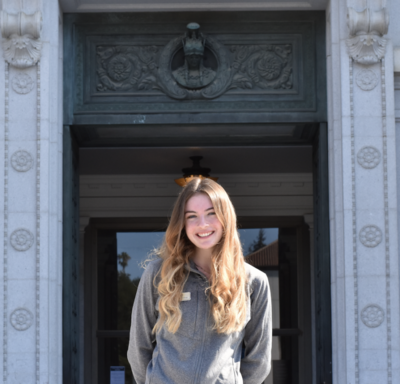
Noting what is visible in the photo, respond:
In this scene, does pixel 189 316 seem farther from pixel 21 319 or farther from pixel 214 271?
pixel 21 319

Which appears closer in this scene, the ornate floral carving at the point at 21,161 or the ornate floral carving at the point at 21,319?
the ornate floral carving at the point at 21,319

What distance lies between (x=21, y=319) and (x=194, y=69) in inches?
102

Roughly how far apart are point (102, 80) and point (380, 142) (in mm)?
2484

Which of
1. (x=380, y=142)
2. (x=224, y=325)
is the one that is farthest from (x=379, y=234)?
(x=224, y=325)

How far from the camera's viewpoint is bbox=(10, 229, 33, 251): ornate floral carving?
18.7ft

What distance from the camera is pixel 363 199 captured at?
5.79 m

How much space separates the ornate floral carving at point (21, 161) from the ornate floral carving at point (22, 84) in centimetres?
52

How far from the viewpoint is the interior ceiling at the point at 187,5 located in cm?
627

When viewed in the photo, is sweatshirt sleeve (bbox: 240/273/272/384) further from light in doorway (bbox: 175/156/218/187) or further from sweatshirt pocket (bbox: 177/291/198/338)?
light in doorway (bbox: 175/156/218/187)

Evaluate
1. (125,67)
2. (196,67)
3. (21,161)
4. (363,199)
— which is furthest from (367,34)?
(21,161)

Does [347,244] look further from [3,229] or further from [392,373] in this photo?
[3,229]

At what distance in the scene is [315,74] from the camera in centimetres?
634

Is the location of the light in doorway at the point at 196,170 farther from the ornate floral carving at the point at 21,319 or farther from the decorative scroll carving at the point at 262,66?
the ornate floral carving at the point at 21,319

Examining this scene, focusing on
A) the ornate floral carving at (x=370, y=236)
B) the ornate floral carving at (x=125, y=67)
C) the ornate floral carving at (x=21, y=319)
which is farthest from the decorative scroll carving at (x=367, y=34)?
the ornate floral carving at (x=21, y=319)
